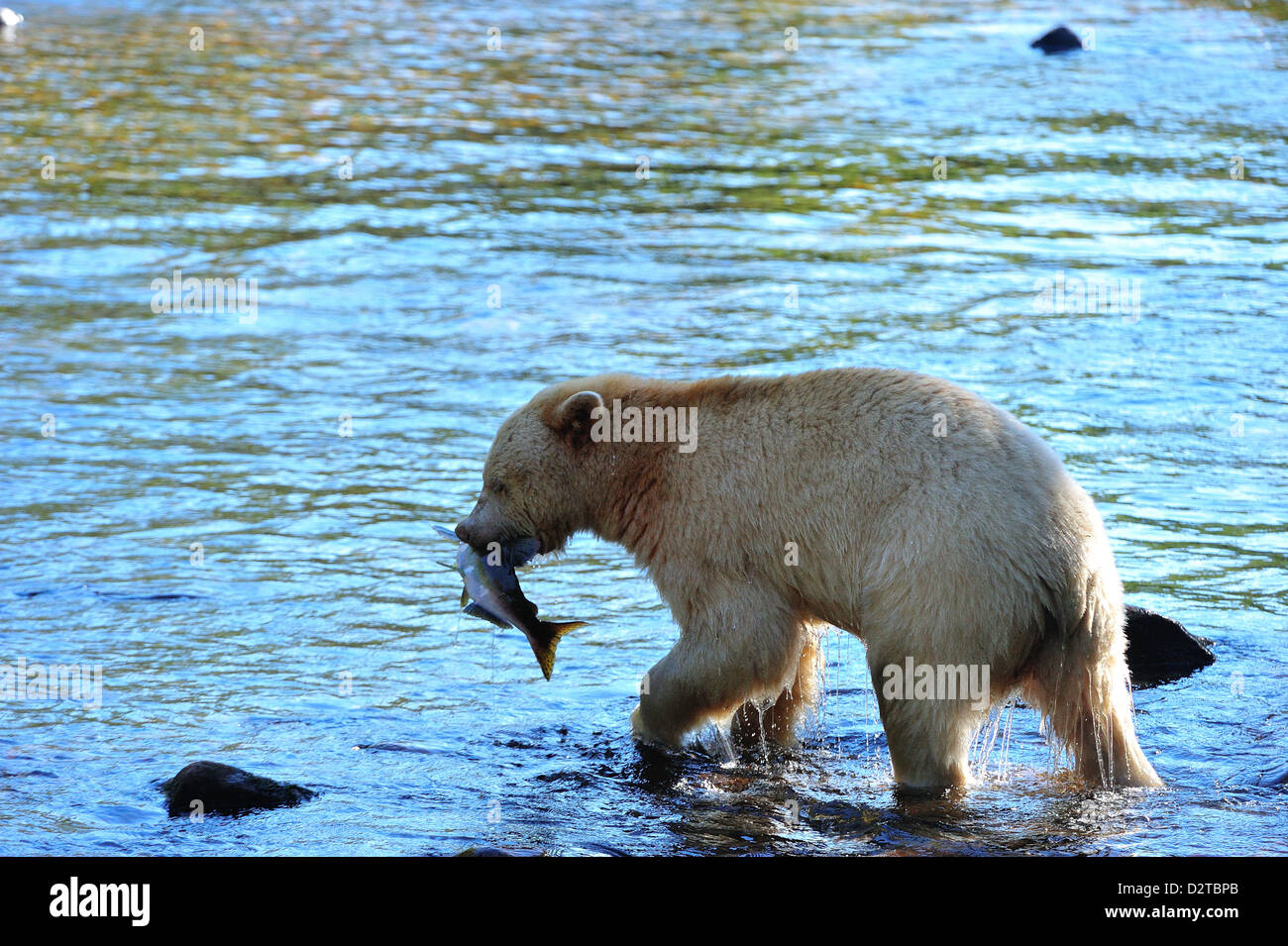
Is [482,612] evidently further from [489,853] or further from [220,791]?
[489,853]

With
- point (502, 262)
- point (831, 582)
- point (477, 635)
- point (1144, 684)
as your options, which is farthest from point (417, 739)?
point (502, 262)

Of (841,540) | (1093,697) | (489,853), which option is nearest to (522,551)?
(841,540)

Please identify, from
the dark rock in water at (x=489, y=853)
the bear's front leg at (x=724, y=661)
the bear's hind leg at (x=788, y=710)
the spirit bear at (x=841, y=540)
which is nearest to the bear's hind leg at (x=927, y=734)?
the spirit bear at (x=841, y=540)

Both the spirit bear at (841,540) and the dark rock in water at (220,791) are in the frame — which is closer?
the spirit bear at (841,540)

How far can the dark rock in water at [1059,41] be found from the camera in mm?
24016

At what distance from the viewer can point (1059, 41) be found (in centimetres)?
2398

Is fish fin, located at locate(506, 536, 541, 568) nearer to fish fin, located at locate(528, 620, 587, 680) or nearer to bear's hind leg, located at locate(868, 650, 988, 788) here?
fish fin, located at locate(528, 620, 587, 680)

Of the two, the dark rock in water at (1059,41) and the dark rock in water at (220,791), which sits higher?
the dark rock in water at (1059,41)

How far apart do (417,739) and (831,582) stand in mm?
1924

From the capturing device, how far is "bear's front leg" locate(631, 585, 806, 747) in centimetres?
658

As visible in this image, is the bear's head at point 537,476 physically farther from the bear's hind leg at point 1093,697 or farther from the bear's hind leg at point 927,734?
the bear's hind leg at point 1093,697

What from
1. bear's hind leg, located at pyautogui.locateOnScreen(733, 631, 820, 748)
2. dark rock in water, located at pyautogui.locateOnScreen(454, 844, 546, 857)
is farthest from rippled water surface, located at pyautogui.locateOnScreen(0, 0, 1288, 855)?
dark rock in water, located at pyautogui.locateOnScreen(454, 844, 546, 857)

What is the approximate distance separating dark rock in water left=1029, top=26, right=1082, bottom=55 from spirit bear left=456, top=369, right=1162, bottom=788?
60.9 feet
